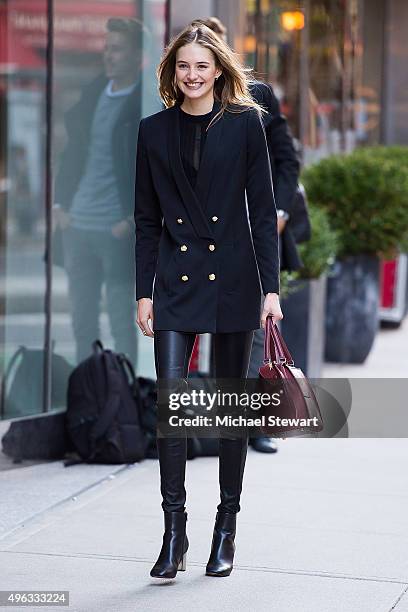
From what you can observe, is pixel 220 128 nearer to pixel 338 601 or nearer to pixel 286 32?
pixel 338 601

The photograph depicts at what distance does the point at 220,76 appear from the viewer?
4.36 meters

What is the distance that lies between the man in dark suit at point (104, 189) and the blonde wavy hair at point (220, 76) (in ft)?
7.92

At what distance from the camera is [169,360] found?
427cm

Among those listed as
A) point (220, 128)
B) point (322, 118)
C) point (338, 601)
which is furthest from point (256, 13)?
point (338, 601)

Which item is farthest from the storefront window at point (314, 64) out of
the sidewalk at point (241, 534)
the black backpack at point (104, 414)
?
the sidewalk at point (241, 534)

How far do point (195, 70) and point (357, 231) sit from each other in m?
5.81

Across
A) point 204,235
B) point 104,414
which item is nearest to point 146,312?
point 204,235

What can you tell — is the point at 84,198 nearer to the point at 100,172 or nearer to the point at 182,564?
the point at 100,172

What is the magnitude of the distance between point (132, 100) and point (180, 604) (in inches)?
143

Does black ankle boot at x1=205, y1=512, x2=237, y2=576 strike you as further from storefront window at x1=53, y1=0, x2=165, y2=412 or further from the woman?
storefront window at x1=53, y1=0, x2=165, y2=412

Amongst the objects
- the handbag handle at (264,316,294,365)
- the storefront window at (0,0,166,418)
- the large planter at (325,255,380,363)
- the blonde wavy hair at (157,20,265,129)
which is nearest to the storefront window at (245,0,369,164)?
the large planter at (325,255,380,363)

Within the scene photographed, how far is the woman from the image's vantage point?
4.25 metres

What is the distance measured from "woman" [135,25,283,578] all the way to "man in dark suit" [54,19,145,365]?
2445 millimetres

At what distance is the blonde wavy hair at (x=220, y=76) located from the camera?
13.9 ft
